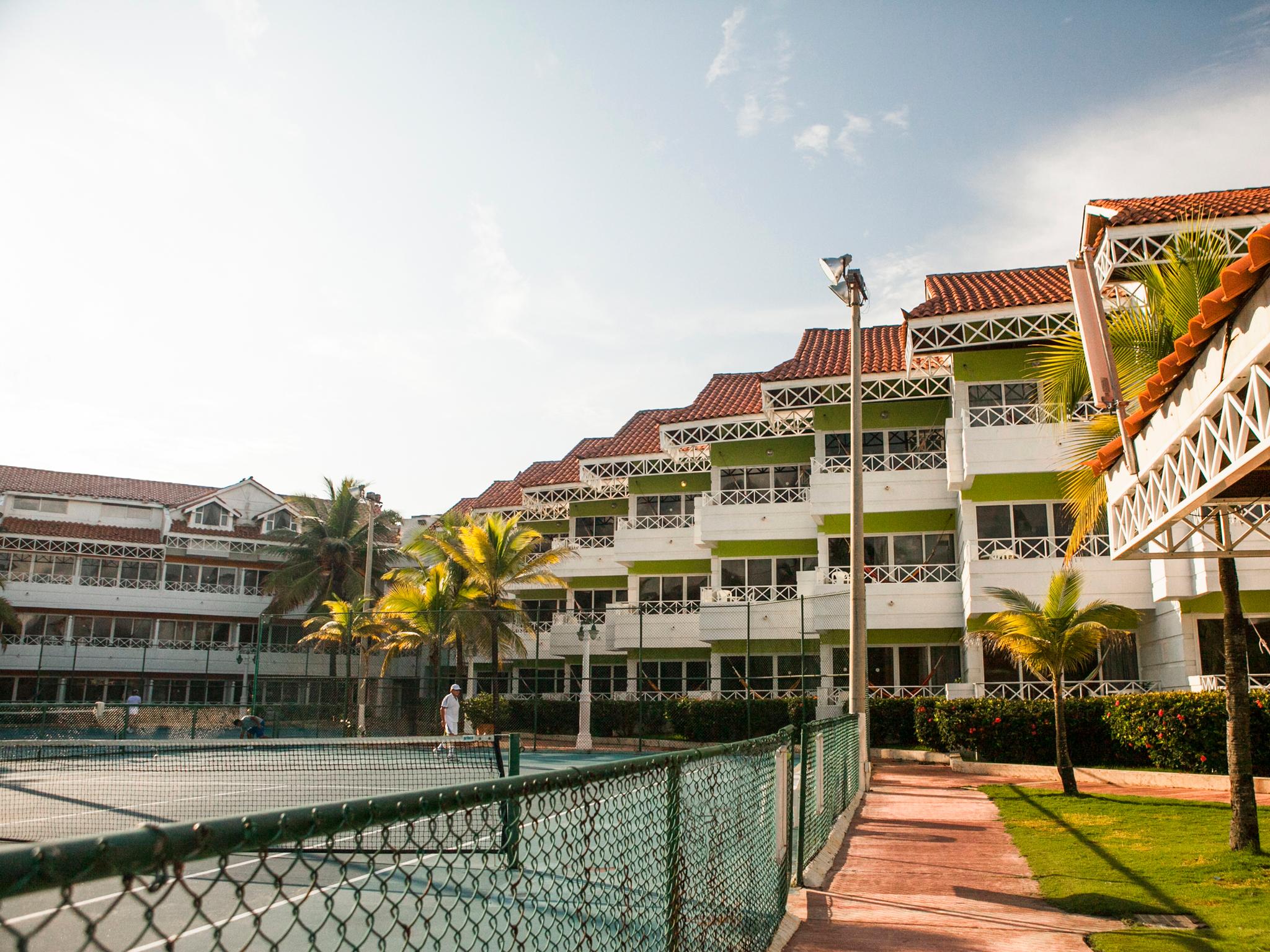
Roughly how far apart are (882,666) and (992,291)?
40.4 feet

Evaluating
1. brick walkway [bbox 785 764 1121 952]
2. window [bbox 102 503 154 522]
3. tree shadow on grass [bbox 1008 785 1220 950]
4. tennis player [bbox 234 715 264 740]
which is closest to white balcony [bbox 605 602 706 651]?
tennis player [bbox 234 715 264 740]

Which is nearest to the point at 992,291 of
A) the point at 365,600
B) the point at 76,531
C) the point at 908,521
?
the point at 908,521

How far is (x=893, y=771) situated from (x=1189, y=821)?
10.4 meters

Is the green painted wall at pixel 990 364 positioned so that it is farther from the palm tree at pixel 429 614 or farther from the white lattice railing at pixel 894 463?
the palm tree at pixel 429 614

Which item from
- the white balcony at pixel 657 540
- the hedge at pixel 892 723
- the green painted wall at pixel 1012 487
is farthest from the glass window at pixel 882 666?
the white balcony at pixel 657 540

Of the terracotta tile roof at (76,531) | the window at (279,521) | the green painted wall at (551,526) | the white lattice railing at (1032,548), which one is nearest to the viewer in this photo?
the white lattice railing at (1032,548)

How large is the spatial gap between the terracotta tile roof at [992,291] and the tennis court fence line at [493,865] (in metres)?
18.7

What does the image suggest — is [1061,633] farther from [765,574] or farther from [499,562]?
[499,562]

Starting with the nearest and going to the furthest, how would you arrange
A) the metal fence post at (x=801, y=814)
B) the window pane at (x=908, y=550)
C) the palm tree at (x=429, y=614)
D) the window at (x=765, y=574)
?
the metal fence post at (x=801, y=814) → the window pane at (x=908, y=550) → the palm tree at (x=429, y=614) → the window at (x=765, y=574)

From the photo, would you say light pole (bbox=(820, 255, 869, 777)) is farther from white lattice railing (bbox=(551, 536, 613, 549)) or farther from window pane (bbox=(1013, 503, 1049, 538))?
white lattice railing (bbox=(551, 536, 613, 549))

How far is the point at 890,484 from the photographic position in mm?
32531

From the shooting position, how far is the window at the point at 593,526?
45.5 metres

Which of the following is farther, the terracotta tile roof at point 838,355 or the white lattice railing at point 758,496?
the white lattice railing at point 758,496

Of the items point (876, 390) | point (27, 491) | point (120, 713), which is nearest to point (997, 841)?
point (876, 390)
